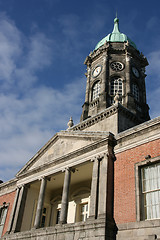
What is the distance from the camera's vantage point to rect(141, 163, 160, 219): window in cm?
1309

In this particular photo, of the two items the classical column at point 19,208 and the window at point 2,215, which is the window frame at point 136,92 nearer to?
the classical column at point 19,208

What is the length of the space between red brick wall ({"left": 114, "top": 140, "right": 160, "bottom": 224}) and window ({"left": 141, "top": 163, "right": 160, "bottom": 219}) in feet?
1.70

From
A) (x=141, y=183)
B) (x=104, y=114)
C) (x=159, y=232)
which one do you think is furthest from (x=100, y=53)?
(x=159, y=232)

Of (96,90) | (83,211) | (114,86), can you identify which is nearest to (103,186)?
(83,211)

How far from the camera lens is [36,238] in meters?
16.5

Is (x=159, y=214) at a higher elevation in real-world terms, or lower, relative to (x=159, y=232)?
higher

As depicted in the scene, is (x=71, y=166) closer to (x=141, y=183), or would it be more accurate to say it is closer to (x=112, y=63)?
(x=141, y=183)

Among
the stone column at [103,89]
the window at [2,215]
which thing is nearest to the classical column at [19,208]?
the window at [2,215]

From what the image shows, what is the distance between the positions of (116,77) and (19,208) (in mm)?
17148

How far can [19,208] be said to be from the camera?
65.9 feet

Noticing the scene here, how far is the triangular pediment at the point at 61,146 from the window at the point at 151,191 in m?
3.61

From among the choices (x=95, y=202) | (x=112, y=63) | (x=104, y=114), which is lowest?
(x=95, y=202)

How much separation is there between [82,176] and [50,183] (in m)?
3.17

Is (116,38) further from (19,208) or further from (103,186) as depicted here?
(103,186)
